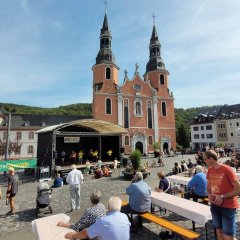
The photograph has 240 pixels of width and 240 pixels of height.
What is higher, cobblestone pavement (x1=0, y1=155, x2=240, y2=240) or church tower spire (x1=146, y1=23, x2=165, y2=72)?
church tower spire (x1=146, y1=23, x2=165, y2=72)

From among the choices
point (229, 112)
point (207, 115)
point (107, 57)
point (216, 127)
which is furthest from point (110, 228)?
point (207, 115)

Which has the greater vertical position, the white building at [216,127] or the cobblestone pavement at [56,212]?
the white building at [216,127]

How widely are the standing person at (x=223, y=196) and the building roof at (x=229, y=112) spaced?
51.3 meters

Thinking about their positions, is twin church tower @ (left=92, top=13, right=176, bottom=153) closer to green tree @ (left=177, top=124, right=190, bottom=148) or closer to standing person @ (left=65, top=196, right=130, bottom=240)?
green tree @ (left=177, top=124, right=190, bottom=148)

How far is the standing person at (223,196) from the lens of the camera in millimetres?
3834

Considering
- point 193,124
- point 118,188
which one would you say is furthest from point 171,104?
point 118,188

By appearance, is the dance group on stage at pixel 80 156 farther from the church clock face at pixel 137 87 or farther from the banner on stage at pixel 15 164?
the church clock face at pixel 137 87

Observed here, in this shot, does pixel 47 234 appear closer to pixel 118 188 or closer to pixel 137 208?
pixel 137 208

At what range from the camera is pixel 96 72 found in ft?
129

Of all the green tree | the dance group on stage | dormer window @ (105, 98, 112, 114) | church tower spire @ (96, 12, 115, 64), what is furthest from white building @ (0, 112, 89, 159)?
the green tree

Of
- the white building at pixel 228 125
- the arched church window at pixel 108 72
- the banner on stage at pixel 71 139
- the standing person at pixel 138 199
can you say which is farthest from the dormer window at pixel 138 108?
the standing person at pixel 138 199

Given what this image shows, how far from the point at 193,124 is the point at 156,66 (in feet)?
74.3

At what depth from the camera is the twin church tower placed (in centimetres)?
3741

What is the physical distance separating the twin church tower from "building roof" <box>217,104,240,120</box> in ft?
57.5
